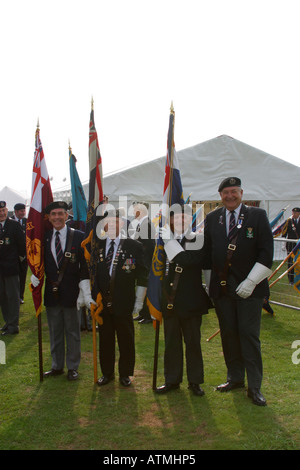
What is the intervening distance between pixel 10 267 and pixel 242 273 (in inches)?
161

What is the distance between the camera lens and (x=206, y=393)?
176 inches

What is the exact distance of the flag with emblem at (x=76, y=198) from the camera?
24.0ft

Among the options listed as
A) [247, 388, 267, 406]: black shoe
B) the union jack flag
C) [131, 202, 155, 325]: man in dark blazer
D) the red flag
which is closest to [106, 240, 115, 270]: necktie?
the union jack flag

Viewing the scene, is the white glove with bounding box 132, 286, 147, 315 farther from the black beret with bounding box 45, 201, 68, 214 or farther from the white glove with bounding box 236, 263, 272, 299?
the black beret with bounding box 45, 201, 68, 214

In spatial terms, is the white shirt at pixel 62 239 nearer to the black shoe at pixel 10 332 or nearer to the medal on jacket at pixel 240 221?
the medal on jacket at pixel 240 221

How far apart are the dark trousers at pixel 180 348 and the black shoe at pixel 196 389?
0.06 m

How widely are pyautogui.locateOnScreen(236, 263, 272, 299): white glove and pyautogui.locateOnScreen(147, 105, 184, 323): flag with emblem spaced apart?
2.99ft

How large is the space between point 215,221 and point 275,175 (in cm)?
1129

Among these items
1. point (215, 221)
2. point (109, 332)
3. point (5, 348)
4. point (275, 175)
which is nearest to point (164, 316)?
point (109, 332)

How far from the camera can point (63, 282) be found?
4844mm

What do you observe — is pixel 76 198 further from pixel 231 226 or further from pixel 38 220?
pixel 231 226

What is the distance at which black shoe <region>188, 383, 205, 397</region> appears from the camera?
4.39 meters

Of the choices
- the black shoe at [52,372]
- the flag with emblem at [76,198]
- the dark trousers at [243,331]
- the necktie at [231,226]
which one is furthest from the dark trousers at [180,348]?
the flag with emblem at [76,198]

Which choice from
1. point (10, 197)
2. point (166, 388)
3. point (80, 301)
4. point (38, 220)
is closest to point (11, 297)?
point (38, 220)
